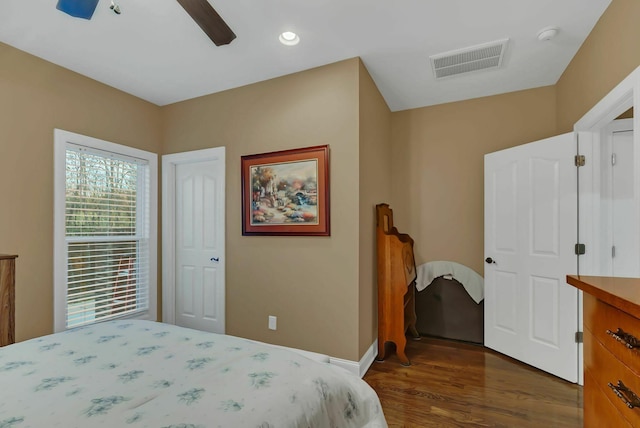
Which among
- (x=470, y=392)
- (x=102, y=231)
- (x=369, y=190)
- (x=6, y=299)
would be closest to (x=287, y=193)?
(x=369, y=190)

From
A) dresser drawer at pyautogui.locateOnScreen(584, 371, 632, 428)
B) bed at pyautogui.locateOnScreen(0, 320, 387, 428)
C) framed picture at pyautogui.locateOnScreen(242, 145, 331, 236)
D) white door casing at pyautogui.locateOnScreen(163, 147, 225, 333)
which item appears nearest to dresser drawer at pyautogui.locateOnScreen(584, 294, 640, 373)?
dresser drawer at pyautogui.locateOnScreen(584, 371, 632, 428)

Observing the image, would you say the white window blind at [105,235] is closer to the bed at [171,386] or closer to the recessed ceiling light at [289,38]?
the bed at [171,386]

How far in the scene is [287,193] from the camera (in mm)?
2828

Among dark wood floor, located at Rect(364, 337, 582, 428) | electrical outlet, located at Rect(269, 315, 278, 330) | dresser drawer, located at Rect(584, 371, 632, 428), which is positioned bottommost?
dark wood floor, located at Rect(364, 337, 582, 428)

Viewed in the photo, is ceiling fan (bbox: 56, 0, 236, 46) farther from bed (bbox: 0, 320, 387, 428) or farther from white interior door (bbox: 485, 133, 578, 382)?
white interior door (bbox: 485, 133, 578, 382)

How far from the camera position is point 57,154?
267 centimetres

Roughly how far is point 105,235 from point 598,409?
148 inches

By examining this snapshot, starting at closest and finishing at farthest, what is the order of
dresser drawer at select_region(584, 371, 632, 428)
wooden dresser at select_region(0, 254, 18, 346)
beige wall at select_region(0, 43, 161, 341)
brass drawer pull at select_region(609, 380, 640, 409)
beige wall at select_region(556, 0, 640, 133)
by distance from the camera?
brass drawer pull at select_region(609, 380, 640, 409), dresser drawer at select_region(584, 371, 632, 428), beige wall at select_region(556, 0, 640, 133), wooden dresser at select_region(0, 254, 18, 346), beige wall at select_region(0, 43, 161, 341)

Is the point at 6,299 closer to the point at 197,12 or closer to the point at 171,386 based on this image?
the point at 171,386

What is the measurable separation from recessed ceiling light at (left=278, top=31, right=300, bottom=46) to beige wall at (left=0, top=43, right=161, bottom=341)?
2.01 metres

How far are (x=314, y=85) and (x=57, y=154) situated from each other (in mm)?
2309

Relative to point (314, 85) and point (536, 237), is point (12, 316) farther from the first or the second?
point (536, 237)

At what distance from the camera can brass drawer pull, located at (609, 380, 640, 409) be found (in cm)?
82

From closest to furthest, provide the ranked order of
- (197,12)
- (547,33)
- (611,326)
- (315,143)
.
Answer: (611,326), (197,12), (547,33), (315,143)
